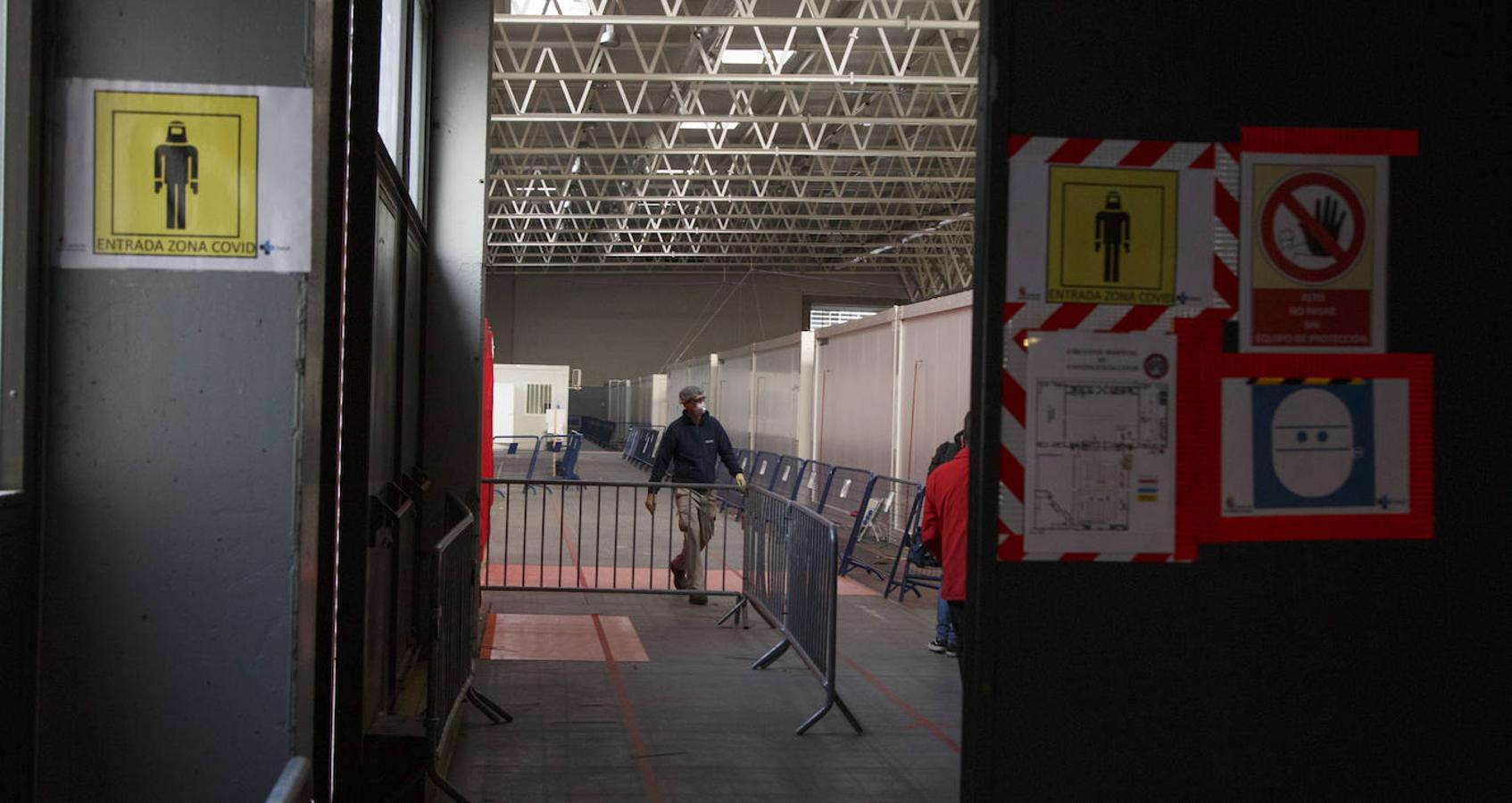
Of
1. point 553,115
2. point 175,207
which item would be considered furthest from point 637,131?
point 175,207

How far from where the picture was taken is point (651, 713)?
298 inches

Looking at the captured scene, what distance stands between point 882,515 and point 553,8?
12.3 meters

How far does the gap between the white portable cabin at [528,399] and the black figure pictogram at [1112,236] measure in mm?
36085

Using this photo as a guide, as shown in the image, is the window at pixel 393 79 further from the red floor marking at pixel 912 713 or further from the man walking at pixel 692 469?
the man walking at pixel 692 469

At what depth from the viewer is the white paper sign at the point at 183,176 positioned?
3254 mm

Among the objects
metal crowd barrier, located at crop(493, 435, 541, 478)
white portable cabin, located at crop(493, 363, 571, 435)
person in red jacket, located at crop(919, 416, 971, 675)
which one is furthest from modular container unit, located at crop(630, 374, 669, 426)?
person in red jacket, located at crop(919, 416, 971, 675)

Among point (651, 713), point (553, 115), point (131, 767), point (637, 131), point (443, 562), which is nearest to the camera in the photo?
point (131, 767)

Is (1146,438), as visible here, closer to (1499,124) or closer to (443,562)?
(1499,124)

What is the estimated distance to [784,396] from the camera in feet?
77.6

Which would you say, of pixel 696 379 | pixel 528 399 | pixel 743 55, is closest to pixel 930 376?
pixel 743 55

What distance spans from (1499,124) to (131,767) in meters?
4.07

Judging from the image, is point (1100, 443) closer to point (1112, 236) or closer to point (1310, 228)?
point (1112, 236)

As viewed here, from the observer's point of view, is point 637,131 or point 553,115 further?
point 637,131

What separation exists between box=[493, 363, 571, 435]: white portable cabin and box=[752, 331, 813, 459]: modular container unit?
13.8 meters
